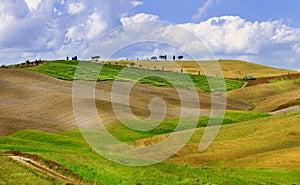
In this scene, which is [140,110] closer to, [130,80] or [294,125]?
[294,125]

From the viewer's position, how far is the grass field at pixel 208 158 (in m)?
31.4

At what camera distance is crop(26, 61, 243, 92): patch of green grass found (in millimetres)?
117000

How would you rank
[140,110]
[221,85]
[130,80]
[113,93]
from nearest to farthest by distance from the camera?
[140,110]
[113,93]
[130,80]
[221,85]

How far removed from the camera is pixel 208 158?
153 feet

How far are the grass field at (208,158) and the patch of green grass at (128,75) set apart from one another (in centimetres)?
5515

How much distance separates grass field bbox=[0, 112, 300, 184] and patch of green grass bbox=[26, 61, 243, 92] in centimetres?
5515

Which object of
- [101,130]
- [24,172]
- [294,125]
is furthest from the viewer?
[101,130]

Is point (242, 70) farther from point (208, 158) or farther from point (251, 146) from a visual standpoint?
point (208, 158)

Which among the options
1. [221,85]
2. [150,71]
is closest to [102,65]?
[150,71]

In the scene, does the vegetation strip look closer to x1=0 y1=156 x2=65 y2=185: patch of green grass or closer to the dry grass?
x1=0 y1=156 x2=65 y2=185: patch of green grass

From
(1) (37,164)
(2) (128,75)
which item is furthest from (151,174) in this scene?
(2) (128,75)

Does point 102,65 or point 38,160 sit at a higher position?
point 102,65

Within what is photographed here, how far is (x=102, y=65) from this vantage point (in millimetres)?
141125

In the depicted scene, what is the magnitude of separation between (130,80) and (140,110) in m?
42.6
